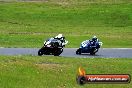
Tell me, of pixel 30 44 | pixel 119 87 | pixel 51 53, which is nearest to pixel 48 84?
pixel 119 87

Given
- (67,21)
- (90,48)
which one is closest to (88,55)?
(90,48)

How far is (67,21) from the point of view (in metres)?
66.1

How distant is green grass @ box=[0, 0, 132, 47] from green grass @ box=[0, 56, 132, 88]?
659 inches

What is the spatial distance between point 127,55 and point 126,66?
30.0 feet

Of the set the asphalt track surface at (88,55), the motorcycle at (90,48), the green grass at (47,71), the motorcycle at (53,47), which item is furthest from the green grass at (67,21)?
the green grass at (47,71)

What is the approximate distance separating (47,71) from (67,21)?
4458 centimetres

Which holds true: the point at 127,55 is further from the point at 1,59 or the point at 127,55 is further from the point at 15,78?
the point at 15,78

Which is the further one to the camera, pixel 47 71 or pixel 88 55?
pixel 88 55

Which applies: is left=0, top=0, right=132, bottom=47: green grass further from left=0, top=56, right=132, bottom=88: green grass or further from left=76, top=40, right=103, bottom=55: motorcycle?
left=0, top=56, right=132, bottom=88: green grass

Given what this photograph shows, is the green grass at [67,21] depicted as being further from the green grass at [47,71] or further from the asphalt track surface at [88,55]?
the green grass at [47,71]

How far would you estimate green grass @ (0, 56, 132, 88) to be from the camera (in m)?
19.6

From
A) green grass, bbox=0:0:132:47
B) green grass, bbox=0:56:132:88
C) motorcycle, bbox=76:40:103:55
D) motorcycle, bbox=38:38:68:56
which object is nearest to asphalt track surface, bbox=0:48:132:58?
motorcycle, bbox=76:40:103:55

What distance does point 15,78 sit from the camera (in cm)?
2008

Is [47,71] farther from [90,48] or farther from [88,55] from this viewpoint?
[90,48]
